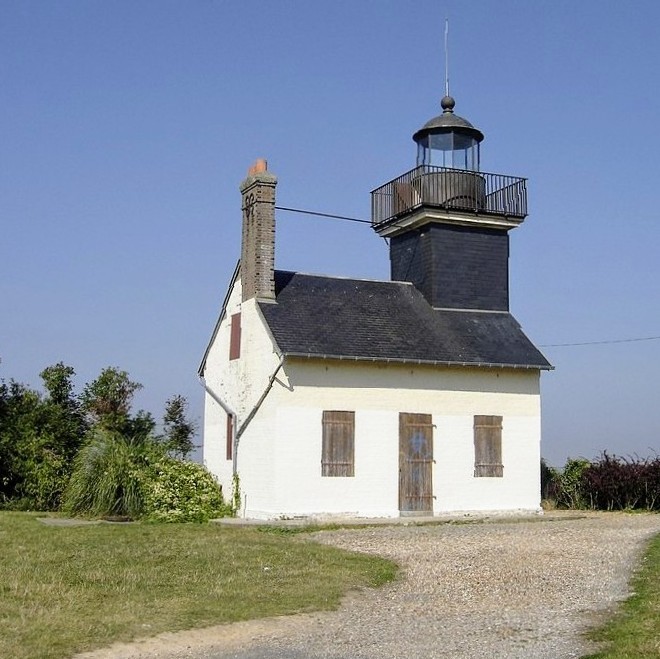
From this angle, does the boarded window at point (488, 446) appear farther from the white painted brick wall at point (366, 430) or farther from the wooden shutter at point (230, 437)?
the wooden shutter at point (230, 437)

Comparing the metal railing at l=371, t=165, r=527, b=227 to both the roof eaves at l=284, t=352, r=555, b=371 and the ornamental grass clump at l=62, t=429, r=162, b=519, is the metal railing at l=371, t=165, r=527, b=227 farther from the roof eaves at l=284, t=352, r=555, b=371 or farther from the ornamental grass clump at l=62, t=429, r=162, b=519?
the ornamental grass clump at l=62, t=429, r=162, b=519

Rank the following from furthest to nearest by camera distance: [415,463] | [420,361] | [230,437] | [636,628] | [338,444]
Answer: [230,437]
[415,463]
[420,361]
[338,444]
[636,628]

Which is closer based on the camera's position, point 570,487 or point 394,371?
point 394,371

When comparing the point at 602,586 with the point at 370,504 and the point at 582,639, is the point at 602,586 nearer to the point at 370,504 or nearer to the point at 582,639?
the point at 582,639

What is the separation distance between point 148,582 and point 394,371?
10.2m

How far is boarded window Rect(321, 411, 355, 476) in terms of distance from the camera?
19344mm

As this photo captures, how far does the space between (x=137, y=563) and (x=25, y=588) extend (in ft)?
6.94

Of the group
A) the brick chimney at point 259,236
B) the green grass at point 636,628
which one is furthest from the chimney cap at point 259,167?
the green grass at point 636,628

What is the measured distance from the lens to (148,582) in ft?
34.7

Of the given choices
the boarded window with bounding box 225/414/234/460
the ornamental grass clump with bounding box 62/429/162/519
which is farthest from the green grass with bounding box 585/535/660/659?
the boarded window with bounding box 225/414/234/460

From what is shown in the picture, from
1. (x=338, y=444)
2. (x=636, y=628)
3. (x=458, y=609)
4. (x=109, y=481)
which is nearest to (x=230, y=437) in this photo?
(x=338, y=444)

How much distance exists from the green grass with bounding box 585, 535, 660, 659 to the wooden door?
354 inches

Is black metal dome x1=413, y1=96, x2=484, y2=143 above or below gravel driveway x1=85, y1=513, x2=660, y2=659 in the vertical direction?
above

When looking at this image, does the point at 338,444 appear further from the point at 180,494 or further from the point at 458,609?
the point at 458,609
